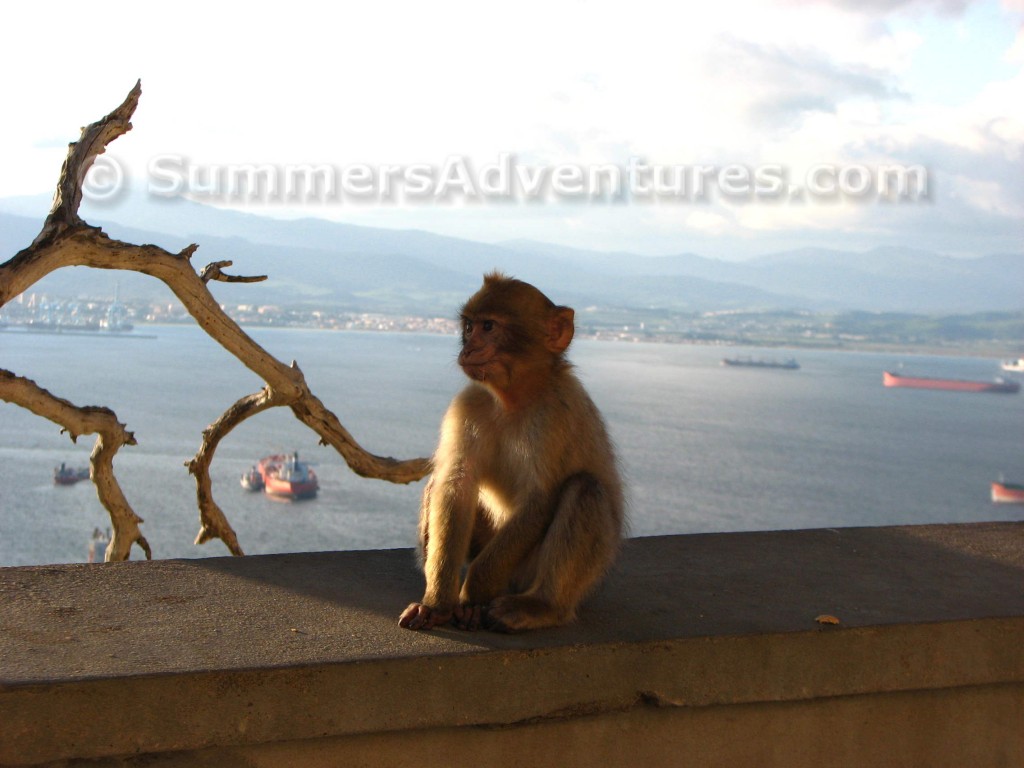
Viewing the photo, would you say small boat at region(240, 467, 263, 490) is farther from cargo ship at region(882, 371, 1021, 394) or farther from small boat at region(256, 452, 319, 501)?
cargo ship at region(882, 371, 1021, 394)

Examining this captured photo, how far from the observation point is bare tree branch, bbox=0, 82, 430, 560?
16.9 ft

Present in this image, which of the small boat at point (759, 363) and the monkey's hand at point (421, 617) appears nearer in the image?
the monkey's hand at point (421, 617)

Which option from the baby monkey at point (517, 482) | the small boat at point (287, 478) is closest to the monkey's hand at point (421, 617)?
the baby monkey at point (517, 482)

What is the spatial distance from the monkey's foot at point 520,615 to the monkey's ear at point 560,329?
803mm

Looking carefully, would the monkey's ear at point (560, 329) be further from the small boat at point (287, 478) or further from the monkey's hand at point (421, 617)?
the small boat at point (287, 478)

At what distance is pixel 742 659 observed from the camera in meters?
2.62

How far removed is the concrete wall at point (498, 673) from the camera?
7.30ft

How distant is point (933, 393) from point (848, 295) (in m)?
42.9

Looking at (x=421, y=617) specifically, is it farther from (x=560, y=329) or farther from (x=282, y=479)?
(x=282, y=479)

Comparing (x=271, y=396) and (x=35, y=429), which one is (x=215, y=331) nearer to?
(x=271, y=396)

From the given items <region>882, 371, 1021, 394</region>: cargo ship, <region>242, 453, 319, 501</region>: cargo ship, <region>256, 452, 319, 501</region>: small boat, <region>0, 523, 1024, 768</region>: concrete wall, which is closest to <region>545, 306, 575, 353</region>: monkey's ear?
<region>0, 523, 1024, 768</region>: concrete wall

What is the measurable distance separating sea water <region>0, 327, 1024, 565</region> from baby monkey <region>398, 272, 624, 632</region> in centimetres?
2079

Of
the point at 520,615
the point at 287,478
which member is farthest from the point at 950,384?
the point at 520,615

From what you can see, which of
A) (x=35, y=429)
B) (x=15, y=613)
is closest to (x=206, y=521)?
(x=15, y=613)
